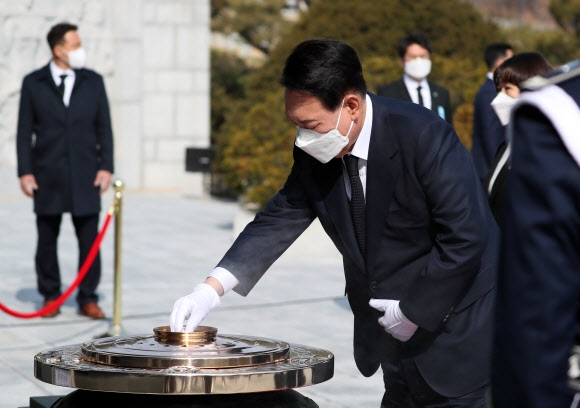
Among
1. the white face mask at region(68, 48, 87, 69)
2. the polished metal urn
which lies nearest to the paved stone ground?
the white face mask at region(68, 48, 87, 69)

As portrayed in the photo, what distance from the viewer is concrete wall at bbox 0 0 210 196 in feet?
52.2

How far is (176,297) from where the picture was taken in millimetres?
8055

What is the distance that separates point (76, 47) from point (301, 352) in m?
4.69

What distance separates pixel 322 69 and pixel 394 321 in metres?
0.74

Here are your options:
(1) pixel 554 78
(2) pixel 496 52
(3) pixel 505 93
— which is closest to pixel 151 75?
(2) pixel 496 52

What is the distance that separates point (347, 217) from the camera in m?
3.16

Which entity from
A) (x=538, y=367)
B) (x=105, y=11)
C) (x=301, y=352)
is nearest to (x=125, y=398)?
(x=301, y=352)

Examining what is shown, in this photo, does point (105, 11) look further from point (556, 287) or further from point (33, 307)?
point (556, 287)

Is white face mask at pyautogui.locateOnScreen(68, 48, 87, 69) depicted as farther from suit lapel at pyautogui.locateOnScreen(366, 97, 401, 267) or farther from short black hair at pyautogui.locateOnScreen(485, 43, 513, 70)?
suit lapel at pyautogui.locateOnScreen(366, 97, 401, 267)

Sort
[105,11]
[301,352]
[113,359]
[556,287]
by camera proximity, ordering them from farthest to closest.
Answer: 1. [105,11]
2. [301,352]
3. [113,359]
4. [556,287]

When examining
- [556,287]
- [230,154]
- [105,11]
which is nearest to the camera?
[556,287]

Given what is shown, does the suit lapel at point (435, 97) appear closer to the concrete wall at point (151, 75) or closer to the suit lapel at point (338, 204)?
the suit lapel at point (338, 204)

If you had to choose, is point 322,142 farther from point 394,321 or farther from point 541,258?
point 541,258

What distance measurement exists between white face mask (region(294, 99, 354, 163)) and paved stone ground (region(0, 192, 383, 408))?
228 centimetres
